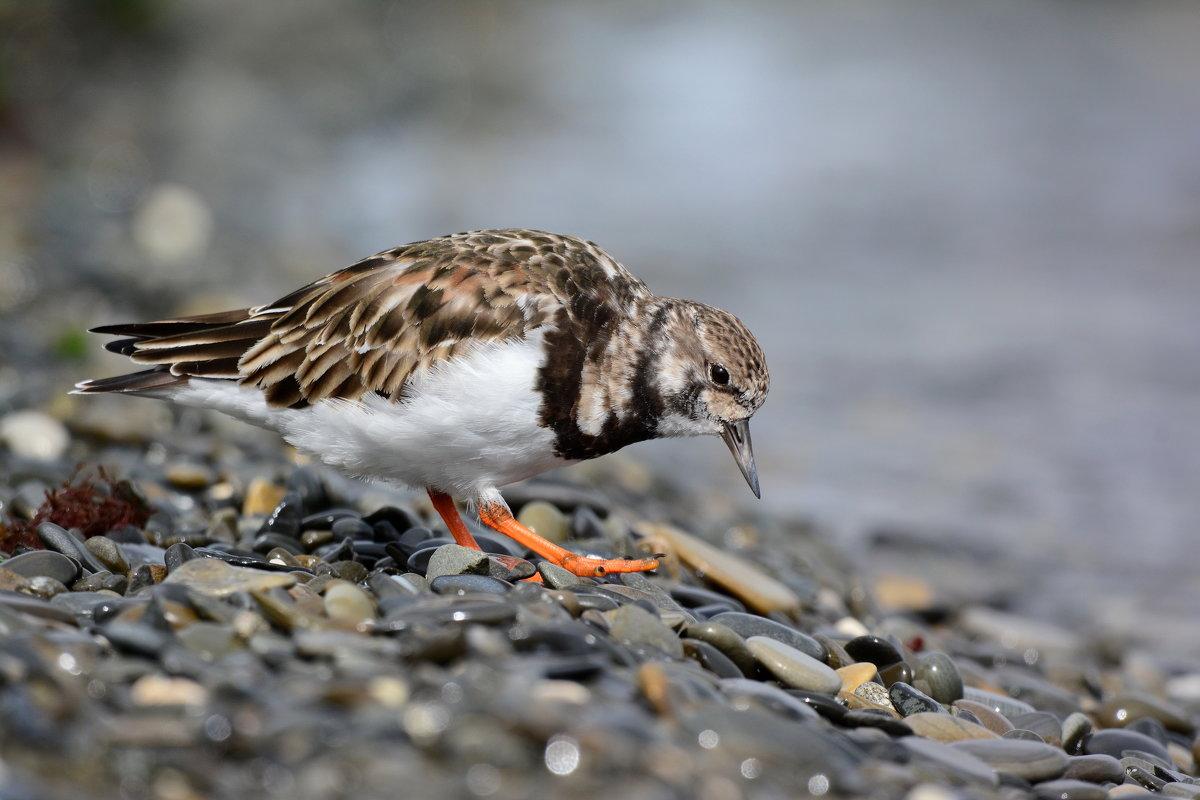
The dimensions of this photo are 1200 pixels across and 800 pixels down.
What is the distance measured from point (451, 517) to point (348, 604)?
4.06 feet

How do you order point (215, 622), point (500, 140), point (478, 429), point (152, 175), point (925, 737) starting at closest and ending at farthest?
point (215, 622)
point (925, 737)
point (478, 429)
point (152, 175)
point (500, 140)

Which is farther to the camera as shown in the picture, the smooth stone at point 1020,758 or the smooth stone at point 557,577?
the smooth stone at point 557,577

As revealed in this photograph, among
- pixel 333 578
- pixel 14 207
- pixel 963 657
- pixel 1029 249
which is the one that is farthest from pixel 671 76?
pixel 333 578

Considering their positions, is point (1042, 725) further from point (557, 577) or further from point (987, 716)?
point (557, 577)

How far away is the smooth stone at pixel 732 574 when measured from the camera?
4.49m

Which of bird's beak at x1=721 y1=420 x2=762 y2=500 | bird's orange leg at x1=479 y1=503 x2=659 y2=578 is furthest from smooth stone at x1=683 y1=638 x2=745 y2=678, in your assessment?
bird's beak at x1=721 y1=420 x2=762 y2=500

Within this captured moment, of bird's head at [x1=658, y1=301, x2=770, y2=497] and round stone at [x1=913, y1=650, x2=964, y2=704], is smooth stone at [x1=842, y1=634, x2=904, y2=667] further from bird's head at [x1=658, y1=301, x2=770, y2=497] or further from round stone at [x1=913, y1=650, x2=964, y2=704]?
bird's head at [x1=658, y1=301, x2=770, y2=497]

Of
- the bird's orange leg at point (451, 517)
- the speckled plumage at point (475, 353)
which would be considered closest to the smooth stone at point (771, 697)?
the speckled plumage at point (475, 353)

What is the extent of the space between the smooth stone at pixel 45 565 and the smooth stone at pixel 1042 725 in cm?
288

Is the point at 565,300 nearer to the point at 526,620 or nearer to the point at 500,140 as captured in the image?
the point at 526,620

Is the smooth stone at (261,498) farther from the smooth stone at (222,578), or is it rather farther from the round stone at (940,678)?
the round stone at (940,678)

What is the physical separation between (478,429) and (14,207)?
776 cm

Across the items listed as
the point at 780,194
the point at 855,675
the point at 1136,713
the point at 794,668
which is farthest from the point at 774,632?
the point at 780,194

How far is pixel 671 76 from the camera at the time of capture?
55.1 feet
